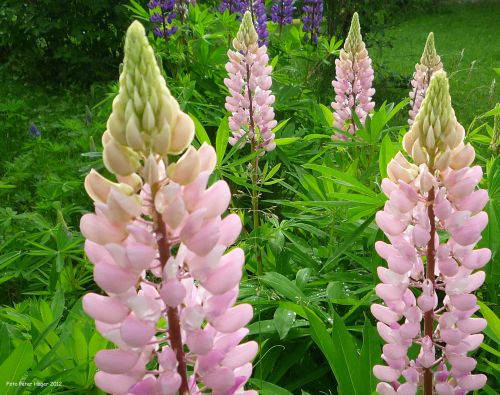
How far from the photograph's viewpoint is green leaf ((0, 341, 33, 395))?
4.50 feet

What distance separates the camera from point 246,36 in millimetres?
2836

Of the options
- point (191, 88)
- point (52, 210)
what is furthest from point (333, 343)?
point (52, 210)

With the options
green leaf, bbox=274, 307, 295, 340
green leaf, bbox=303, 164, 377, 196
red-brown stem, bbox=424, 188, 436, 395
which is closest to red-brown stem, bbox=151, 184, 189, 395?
red-brown stem, bbox=424, 188, 436, 395

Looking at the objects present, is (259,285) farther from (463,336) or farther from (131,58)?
(131,58)

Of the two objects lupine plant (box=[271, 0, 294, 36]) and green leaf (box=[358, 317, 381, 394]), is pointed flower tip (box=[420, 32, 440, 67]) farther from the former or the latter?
lupine plant (box=[271, 0, 294, 36])

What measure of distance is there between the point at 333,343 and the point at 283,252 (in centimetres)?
77

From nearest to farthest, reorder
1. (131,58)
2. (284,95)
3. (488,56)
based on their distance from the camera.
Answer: (131,58) → (284,95) → (488,56)

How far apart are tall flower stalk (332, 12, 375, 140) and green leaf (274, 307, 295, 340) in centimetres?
153

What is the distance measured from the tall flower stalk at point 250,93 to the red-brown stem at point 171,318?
5.99 feet

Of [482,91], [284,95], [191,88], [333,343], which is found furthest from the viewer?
[482,91]

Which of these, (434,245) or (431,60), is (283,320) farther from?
(431,60)

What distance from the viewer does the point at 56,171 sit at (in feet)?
13.8

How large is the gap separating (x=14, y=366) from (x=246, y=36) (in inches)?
75.2

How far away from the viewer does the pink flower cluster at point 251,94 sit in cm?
285
